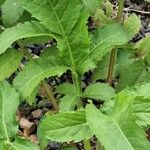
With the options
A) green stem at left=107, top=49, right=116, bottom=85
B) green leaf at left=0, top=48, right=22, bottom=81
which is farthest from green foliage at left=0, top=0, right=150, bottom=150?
green stem at left=107, top=49, right=116, bottom=85

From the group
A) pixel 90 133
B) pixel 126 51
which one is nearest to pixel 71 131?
pixel 90 133

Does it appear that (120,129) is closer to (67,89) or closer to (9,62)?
(67,89)

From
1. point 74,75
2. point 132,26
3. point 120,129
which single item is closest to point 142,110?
point 120,129

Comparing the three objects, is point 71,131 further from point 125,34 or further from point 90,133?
point 125,34

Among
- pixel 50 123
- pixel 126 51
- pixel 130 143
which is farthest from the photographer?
pixel 126 51

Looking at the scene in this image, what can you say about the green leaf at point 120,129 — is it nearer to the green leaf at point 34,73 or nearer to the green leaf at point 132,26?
the green leaf at point 34,73

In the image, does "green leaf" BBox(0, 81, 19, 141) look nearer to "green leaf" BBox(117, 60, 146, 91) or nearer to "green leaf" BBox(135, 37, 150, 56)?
"green leaf" BBox(117, 60, 146, 91)

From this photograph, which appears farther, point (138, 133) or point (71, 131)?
point (71, 131)
